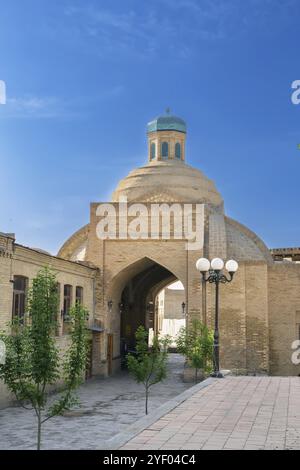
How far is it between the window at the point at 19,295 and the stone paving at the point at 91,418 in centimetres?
251

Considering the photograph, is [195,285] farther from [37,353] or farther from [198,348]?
[37,353]

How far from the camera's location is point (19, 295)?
15.8 metres

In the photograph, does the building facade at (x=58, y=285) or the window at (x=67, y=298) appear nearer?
the building facade at (x=58, y=285)

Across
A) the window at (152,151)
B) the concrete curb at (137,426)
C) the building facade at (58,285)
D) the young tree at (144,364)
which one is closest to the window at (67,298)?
the building facade at (58,285)

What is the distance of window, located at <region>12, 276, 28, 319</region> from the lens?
15.5 metres

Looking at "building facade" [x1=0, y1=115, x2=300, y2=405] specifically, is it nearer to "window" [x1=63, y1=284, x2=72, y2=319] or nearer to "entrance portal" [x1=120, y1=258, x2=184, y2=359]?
"window" [x1=63, y1=284, x2=72, y2=319]

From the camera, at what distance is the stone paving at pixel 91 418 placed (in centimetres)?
1110

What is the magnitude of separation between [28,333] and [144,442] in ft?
6.93

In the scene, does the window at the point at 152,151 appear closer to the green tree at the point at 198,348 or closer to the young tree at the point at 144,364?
the green tree at the point at 198,348

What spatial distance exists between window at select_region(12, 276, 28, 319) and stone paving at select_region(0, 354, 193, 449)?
251 cm

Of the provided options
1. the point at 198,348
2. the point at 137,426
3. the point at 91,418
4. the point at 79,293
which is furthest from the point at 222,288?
the point at 137,426

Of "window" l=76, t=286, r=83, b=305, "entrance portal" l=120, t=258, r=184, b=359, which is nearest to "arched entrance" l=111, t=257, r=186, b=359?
"entrance portal" l=120, t=258, r=184, b=359

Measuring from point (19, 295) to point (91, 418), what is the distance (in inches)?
157
